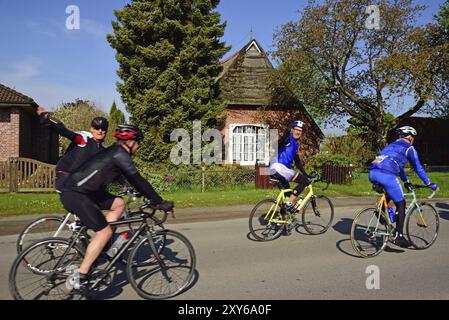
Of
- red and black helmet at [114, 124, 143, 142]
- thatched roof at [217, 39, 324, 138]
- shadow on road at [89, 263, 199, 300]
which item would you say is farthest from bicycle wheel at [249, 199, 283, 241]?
thatched roof at [217, 39, 324, 138]

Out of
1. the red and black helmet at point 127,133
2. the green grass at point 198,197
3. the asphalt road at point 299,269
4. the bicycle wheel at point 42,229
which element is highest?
the red and black helmet at point 127,133

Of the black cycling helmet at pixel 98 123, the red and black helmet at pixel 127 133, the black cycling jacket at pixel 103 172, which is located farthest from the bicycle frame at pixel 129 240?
the black cycling helmet at pixel 98 123

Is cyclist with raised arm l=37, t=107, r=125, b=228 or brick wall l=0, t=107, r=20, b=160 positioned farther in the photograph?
brick wall l=0, t=107, r=20, b=160

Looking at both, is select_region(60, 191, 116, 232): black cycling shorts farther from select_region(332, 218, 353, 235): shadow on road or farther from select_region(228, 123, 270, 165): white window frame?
select_region(228, 123, 270, 165): white window frame

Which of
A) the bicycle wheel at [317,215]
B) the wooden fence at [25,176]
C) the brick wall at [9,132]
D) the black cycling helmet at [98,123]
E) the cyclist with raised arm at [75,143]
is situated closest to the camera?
the cyclist with raised arm at [75,143]

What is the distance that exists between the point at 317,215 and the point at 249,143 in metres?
14.6

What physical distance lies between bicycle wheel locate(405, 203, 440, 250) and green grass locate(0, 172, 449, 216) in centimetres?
562

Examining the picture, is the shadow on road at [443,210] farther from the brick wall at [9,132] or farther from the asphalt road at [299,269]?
the brick wall at [9,132]

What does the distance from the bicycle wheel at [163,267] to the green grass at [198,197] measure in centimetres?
619

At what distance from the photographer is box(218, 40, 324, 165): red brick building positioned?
70.1 ft

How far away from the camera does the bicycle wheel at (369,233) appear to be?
574 cm

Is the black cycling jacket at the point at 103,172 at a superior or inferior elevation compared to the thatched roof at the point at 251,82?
inferior

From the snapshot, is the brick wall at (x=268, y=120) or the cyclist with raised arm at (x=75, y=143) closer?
the cyclist with raised arm at (x=75, y=143)

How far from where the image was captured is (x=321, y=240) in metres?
6.90
